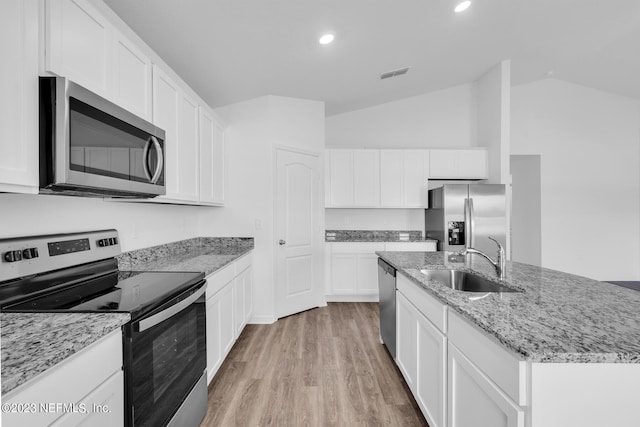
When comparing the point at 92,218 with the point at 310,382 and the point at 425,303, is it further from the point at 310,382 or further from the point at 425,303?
the point at 425,303

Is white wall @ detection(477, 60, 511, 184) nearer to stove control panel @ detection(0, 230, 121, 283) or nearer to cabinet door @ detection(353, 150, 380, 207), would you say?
cabinet door @ detection(353, 150, 380, 207)

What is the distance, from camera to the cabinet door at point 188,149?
235cm

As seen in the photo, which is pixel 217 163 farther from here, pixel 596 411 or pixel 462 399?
pixel 596 411

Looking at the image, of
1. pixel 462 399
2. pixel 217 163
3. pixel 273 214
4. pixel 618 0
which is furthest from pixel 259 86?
pixel 618 0

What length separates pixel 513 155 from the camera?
5.30m

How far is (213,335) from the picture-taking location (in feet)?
7.09

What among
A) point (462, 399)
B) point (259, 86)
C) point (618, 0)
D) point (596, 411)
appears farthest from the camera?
point (259, 86)

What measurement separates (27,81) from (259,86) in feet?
8.32

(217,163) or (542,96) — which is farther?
(542,96)

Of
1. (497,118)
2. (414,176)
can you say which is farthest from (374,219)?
(497,118)

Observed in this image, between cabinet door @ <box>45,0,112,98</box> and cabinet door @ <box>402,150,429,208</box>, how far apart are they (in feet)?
12.7

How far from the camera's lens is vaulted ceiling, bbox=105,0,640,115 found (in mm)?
2232

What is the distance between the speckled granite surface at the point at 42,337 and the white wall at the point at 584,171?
6054mm

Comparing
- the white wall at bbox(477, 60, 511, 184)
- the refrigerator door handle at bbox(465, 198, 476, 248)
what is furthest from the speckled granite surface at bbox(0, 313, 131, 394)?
the white wall at bbox(477, 60, 511, 184)
